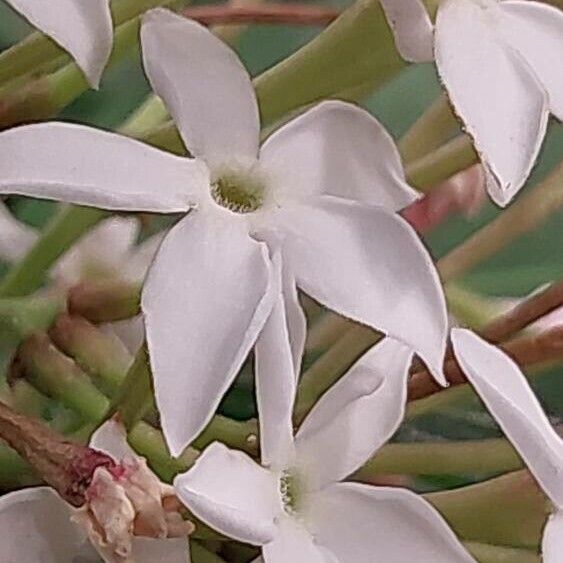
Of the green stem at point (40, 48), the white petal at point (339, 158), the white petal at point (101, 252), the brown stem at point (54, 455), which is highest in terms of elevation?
the green stem at point (40, 48)

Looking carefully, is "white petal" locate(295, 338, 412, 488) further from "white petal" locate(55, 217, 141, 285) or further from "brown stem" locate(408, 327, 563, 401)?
"white petal" locate(55, 217, 141, 285)

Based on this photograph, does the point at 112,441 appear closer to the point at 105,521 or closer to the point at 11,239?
the point at 105,521

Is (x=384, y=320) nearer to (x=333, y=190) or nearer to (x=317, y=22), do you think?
(x=333, y=190)

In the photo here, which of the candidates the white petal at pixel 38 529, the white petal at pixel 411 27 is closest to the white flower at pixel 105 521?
the white petal at pixel 38 529

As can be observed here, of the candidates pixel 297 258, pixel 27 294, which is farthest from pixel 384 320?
pixel 27 294

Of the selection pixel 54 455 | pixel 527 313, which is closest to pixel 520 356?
pixel 527 313

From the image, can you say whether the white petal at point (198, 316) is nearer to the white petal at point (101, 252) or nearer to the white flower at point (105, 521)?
the white flower at point (105, 521)
